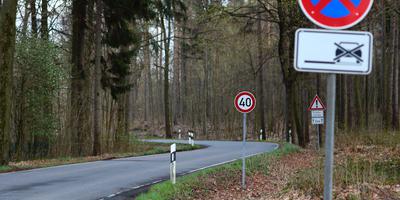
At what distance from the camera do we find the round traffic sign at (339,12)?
3.37 m

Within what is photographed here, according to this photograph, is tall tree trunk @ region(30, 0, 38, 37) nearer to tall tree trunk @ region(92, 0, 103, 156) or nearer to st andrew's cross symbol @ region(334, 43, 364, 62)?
tall tree trunk @ region(92, 0, 103, 156)

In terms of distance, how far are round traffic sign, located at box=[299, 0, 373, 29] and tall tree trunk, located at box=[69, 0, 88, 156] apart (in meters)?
20.2

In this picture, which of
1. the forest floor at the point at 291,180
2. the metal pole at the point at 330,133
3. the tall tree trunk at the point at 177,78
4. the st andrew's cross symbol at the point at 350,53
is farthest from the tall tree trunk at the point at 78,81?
the st andrew's cross symbol at the point at 350,53

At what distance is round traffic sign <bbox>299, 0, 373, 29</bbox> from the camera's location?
3.37 metres

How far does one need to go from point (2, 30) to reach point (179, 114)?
38.7 meters

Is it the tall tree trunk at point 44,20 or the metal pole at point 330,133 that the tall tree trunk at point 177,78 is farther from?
the metal pole at point 330,133

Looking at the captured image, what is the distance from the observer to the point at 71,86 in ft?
76.8

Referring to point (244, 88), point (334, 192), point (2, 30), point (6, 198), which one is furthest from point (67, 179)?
point (244, 88)

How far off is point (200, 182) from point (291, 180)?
2209 millimetres

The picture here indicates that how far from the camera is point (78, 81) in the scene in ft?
76.8

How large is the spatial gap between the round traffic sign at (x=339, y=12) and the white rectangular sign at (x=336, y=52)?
0.35 ft

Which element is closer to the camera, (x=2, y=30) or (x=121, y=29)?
(x=2, y=30)

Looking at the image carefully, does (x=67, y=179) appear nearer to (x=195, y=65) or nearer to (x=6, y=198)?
(x=6, y=198)

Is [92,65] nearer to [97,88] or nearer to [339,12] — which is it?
[97,88]
